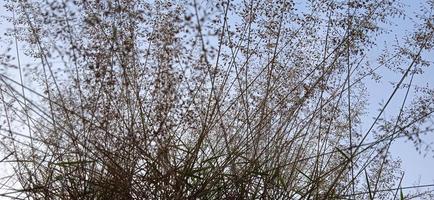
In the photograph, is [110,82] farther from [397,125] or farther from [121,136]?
[397,125]

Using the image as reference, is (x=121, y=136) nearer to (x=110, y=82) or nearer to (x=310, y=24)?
(x=110, y=82)

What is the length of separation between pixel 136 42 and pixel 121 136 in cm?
38

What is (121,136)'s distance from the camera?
6.47ft

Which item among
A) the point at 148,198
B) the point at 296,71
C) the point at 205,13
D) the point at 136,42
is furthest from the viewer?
the point at 296,71

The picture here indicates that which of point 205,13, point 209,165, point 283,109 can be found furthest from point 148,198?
point 283,109

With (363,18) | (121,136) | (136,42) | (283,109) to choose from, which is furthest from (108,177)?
(363,18)

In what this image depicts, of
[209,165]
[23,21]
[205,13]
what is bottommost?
[209,165]

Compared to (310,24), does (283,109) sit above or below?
below

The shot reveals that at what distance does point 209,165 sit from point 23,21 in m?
1.05

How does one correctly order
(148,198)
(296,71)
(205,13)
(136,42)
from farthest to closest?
1. (296,71)
2. (136,42)
3. (205,13)
4. (148,198)

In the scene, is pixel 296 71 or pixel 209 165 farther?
pixel 296 71

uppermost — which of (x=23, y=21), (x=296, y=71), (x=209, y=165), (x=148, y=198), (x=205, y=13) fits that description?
(x=23, y=21)

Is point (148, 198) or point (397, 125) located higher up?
point (397, 125)

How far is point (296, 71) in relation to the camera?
2.46 m
